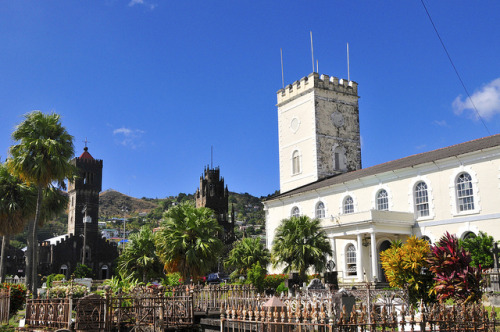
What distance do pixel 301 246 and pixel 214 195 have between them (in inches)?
2360

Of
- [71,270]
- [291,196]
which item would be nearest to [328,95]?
[291,196]

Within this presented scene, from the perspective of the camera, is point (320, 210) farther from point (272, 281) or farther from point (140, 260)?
point (140, 260)

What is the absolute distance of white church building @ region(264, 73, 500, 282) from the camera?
3112 centimetres

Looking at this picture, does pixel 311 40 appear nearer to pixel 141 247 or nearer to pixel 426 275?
pixel 141 247

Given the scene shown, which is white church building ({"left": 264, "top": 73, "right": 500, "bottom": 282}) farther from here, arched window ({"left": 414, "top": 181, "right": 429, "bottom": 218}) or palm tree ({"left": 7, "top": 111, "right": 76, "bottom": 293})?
palm tree ({"left": 7, "top": 111, "right": 76, "bottom": 293})

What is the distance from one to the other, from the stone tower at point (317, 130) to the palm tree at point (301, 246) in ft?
58.4

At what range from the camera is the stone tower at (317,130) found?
5009 centimetres

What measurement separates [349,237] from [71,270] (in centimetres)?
4836

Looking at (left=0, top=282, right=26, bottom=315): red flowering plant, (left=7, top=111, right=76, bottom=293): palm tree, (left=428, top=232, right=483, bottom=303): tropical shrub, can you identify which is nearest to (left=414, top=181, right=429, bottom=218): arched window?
(left=428, top=232, right=483, bottom=303): tropical shrub

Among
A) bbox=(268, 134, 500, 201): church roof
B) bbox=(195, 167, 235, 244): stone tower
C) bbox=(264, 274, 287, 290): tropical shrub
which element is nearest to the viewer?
bbox=(268, 134, 500, 201): church roof

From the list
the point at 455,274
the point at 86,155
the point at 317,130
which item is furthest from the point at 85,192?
the point at 455,274

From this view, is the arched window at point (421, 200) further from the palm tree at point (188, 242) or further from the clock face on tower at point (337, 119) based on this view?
the clock face on tower at point (337, 119)

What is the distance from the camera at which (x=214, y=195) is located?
3548 inches

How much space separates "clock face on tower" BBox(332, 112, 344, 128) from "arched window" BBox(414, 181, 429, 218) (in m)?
17.8
